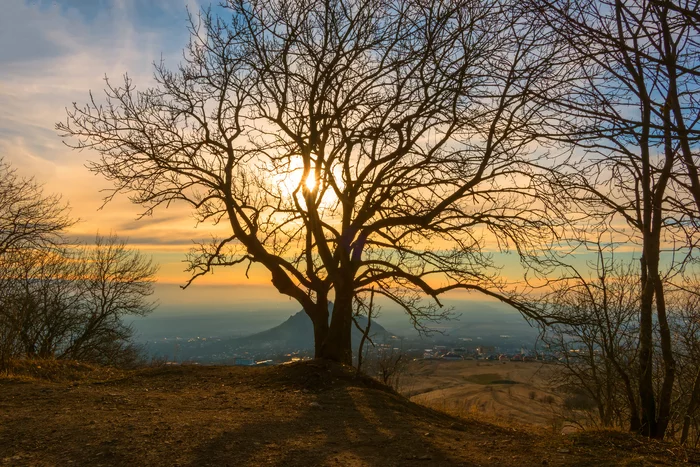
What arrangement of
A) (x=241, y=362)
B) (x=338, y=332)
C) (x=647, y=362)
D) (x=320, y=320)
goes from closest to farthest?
(x=647, y=362) < (x=338, y=332) < (x=320, y=320) < (x=241, y=362)

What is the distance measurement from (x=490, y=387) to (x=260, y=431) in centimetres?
2534

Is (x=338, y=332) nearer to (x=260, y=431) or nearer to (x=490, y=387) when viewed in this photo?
(x=260, y=431)

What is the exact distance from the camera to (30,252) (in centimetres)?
1814

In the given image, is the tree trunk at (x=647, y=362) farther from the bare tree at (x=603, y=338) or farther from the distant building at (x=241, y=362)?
the distant building at (x=241, y=362)

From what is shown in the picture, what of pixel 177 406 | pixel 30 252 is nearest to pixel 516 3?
pixel 177 406

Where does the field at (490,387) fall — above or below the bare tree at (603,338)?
below

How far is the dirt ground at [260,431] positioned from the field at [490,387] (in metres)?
10.8

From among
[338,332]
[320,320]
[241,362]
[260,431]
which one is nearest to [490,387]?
[241,362]

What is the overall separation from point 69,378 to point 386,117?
7.37m

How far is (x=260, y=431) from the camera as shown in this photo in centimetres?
518

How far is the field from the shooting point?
64.4ft

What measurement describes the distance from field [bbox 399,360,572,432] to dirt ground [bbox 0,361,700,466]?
1083 cm

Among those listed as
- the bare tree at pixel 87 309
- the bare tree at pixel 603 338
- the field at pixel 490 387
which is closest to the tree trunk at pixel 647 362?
the bare tree at pixel 603 338

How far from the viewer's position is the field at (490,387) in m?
19.6
